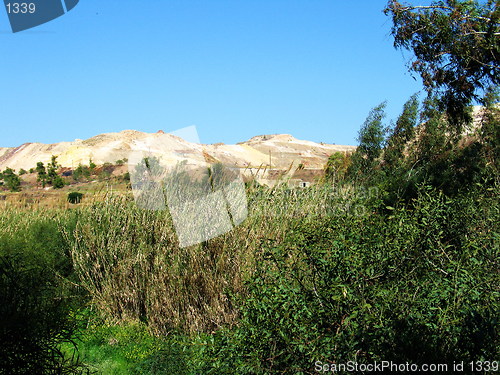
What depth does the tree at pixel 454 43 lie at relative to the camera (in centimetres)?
1355

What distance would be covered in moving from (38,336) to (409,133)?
24.4 meters

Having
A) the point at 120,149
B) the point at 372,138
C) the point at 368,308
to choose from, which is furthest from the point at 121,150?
the point at 368,308

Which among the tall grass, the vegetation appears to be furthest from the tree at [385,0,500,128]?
the tall grass

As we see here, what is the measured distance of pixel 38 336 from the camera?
4.21 metres

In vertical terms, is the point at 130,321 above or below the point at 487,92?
below

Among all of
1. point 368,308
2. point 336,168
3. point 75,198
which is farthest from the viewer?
point 336,168

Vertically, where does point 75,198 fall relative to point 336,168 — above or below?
above

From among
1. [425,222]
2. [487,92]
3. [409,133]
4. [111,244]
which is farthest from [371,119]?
[425,222]

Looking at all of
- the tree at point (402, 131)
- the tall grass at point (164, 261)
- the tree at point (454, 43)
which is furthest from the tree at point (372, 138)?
the tall grass at point (164, 261)

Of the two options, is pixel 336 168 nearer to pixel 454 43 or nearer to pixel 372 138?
pixel 454 43

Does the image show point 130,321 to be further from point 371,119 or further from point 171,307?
point 371,119

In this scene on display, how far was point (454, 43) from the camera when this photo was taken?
45.2ft

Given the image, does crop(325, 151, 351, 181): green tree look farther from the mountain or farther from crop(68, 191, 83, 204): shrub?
the mountain

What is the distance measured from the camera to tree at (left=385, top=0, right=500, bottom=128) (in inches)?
534
